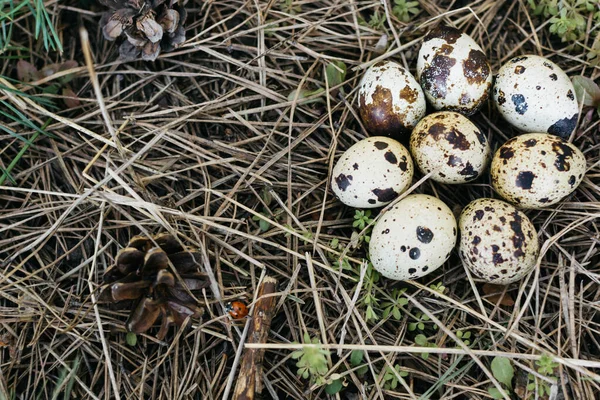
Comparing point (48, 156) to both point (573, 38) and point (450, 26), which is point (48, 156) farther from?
point (573, 38)

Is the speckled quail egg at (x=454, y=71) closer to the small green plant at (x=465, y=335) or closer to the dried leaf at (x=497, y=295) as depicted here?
the dried leaf at (x=497, y=295)

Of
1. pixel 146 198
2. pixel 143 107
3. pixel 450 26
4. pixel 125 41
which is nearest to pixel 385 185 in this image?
pixel 450 26

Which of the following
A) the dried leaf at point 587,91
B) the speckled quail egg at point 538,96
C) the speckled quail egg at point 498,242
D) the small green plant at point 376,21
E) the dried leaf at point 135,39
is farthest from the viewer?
the small green plant at point 376,21

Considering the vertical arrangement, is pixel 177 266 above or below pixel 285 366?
above

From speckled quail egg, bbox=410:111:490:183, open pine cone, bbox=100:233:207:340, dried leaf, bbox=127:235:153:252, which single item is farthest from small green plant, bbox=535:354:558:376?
dried leaf, bbox=127:235:153:252

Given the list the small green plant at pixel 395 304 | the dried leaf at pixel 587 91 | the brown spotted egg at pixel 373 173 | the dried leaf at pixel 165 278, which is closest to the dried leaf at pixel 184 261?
the dried leaf at pixel 165 278
